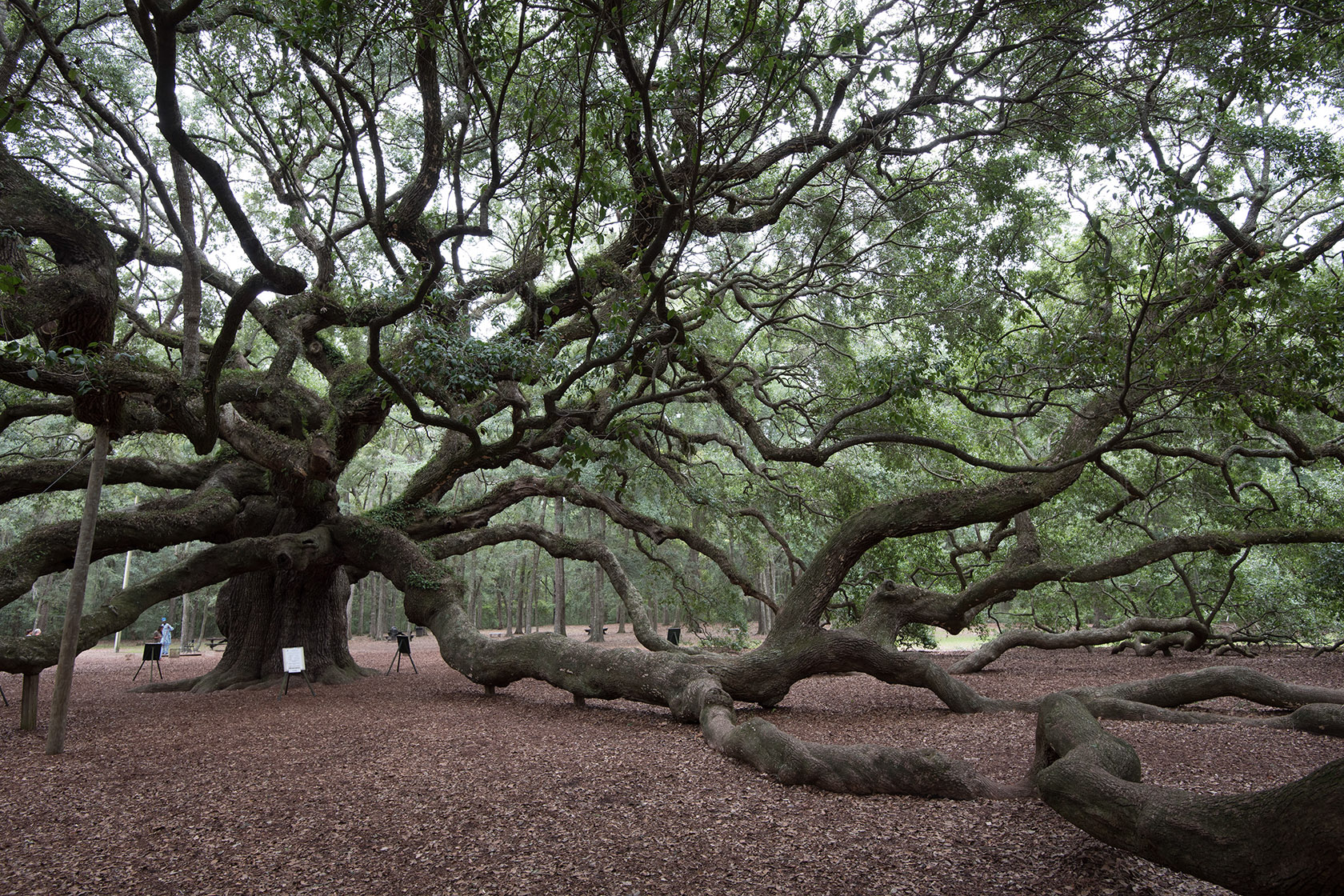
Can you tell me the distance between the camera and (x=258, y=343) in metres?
15.0

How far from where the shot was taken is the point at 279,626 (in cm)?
949

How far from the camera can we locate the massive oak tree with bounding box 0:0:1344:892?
4180 millimetres

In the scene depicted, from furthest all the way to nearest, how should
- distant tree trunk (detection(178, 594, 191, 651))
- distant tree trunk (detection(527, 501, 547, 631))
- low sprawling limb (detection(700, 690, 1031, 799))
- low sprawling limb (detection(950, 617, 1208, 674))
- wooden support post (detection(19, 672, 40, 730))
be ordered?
distant tree trunk (detection(527, 501, 547, 631)), distant tree trunk (detection(178, 594, 191, 651)), low sprawling limb (detection(950, 617, 1208, 674)), wooden support post (detection(19, 672, 40, 730)), low sprawling limb (detection(700, 690, 1031, 799))

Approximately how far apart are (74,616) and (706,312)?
5.32 metres

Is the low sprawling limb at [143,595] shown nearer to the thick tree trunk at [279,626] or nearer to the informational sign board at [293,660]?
the informational sign board at [293,660]

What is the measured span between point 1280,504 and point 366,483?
76.1 ft

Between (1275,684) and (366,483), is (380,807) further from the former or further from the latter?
(366,483)

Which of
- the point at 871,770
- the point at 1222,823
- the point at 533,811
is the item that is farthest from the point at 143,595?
the point at 1222,823

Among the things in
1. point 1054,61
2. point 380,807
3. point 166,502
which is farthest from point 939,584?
point 166,502

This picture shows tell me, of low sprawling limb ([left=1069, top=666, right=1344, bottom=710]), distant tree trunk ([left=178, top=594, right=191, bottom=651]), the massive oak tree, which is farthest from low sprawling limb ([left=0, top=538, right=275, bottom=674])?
distant tree trunk ([left=178, top=594, right=191, bottom=651])

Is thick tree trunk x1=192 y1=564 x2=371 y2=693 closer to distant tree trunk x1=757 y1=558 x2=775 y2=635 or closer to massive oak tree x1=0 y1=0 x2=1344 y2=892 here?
massive oak tree x1=0 y1=0 x2=1344 y2=892

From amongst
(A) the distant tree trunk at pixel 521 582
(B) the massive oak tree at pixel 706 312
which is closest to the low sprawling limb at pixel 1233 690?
(B) the massive oak tree at pixel 706 312

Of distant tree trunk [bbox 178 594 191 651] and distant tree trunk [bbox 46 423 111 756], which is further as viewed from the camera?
distant tree trunk [bbox 178 594 191 651]

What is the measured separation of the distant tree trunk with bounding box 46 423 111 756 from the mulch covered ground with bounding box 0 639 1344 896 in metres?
0.24
